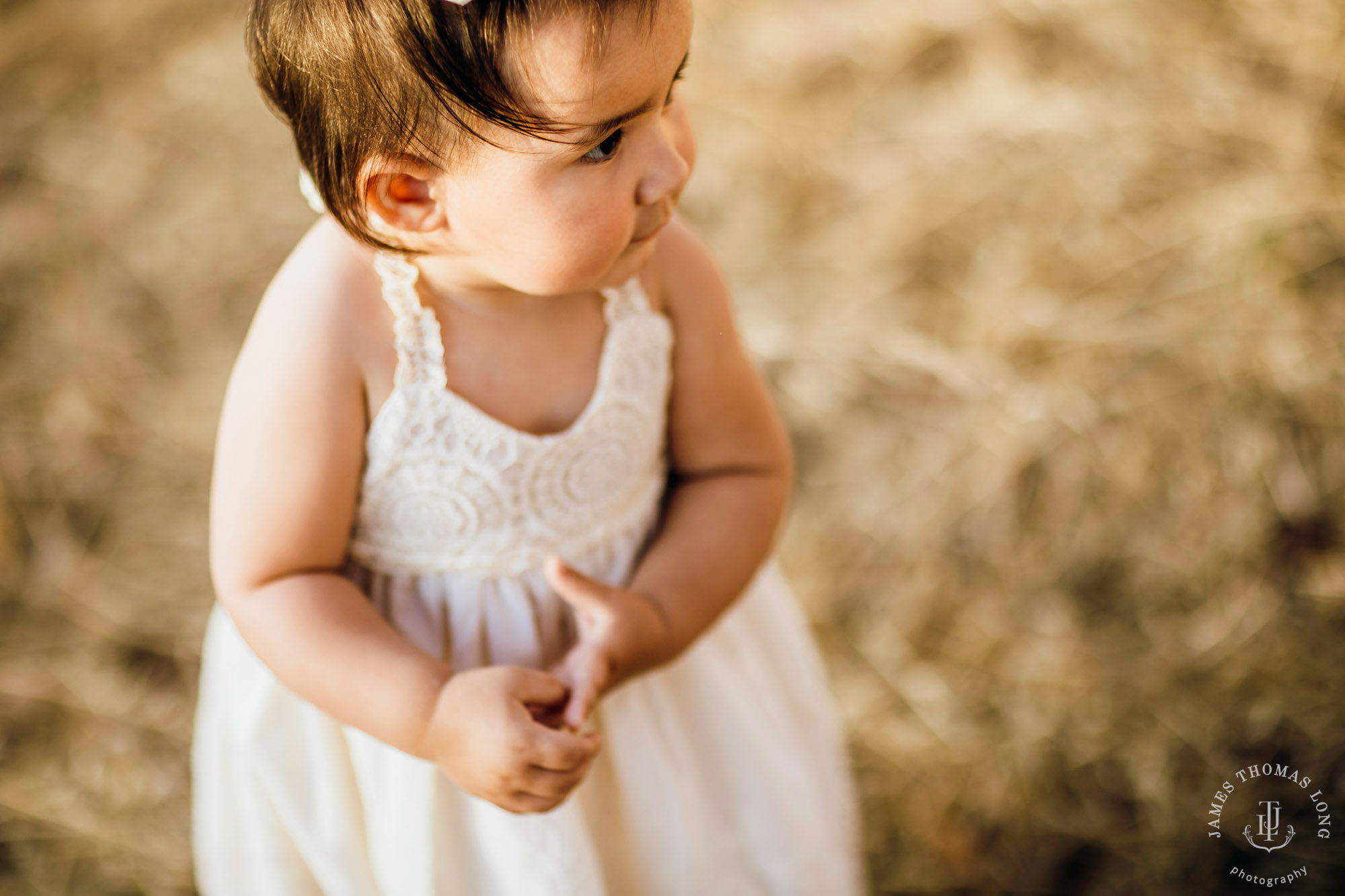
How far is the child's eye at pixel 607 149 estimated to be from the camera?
72cm

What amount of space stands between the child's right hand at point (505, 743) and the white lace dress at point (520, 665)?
119 millimetres

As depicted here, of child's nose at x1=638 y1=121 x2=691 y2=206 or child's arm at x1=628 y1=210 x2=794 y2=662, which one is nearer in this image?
child's nose at x1=638 y1=121 x2=691 y2=206

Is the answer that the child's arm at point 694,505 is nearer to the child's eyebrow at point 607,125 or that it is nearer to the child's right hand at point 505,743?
the child's right hand at point 505,743

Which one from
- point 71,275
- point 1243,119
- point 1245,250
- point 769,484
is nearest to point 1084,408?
point 1245,250

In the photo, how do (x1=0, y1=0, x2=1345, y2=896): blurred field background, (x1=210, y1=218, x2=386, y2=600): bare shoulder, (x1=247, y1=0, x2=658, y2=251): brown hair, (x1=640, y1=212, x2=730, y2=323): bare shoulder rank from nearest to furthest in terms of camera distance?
(x1=247, y1=0, x2=658, y2=251): brown hair
(x1=210, y1=218, x2=386, y2=600): bare shoulder
(x1=640, y1=212, x2=730, y2=323): bare shoulder
(x1=0, y1=0, x2=1345, y2=896): blurred field background

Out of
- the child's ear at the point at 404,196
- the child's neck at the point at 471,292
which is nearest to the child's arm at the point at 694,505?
the child's neck at the point at 471,292

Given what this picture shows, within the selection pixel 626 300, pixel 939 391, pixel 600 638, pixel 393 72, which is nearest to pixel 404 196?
pixel 393 72

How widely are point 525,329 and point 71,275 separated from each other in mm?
1872

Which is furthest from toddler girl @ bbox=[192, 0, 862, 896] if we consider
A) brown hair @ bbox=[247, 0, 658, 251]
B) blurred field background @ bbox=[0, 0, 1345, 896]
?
blurred field background @ bbox=[0, 0, 1345, 896]

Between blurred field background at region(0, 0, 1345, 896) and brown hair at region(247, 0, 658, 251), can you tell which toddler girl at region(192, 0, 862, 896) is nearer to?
brown hair at region(247, 0, 658, 251)

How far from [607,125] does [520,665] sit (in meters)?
0.48

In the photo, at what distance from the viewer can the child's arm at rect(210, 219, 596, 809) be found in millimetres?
802

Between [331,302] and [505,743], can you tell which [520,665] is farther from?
[331,302]

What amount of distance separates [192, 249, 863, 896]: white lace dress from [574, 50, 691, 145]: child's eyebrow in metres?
0.19
